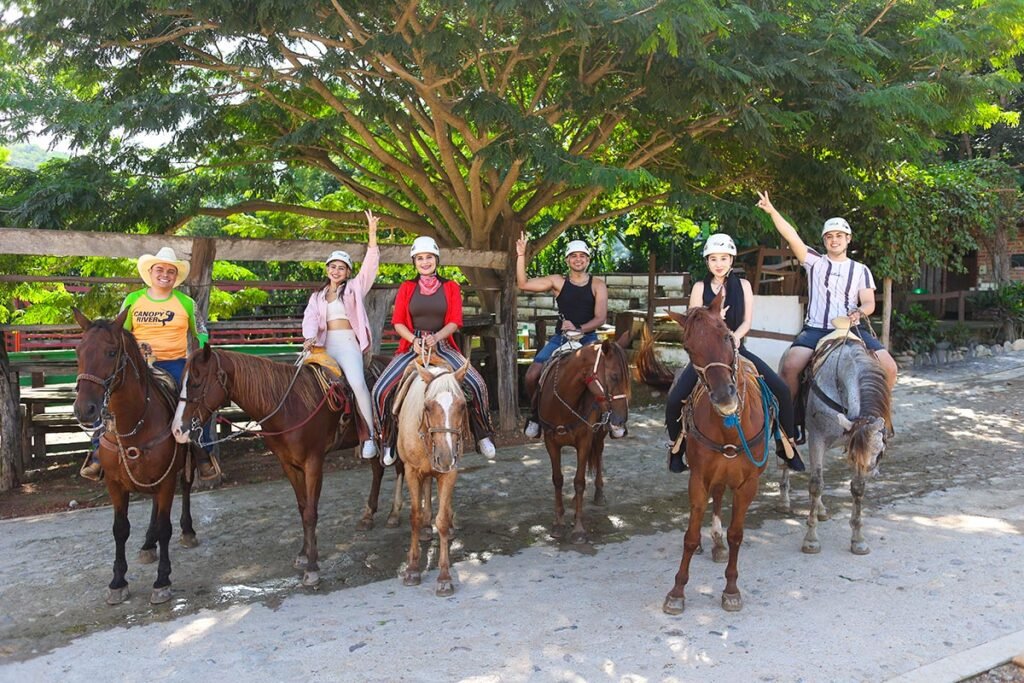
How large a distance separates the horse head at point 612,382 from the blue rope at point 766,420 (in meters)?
1.08

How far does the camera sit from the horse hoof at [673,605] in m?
4.98

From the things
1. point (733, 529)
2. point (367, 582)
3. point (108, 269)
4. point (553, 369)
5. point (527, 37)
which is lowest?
point (367, 582)

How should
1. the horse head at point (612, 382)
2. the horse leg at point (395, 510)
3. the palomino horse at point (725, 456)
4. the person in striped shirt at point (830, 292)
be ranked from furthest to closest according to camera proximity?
the horse leg at point (395, 510), the person in striped shirt at point (830, 292), the horse head at point (612, 382), the palomino horse at point (725, 456)

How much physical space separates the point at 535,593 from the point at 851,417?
8.78 feet

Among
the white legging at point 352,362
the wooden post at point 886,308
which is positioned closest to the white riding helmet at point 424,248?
the white legging at point 352,362

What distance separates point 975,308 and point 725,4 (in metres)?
14.6

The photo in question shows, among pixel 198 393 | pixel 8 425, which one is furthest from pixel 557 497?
pixel 8 425

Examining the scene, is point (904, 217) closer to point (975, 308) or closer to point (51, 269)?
point (975, 308)

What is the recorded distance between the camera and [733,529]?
17.0ft

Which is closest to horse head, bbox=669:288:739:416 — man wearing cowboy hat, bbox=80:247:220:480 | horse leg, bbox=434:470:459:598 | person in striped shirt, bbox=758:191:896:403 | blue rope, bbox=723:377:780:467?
blue rope, bbox=723:377:780:467

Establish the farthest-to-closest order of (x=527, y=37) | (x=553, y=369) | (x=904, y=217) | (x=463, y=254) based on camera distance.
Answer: (x=904, y=217) < (x=463, y=254) < (x=527, y=37) < (x=553, y=369)

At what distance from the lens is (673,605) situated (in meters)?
4.99

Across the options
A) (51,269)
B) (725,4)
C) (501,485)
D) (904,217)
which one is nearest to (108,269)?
(51,269)

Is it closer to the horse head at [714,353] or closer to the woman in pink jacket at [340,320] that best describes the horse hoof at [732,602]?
the horse head at [714,353]
